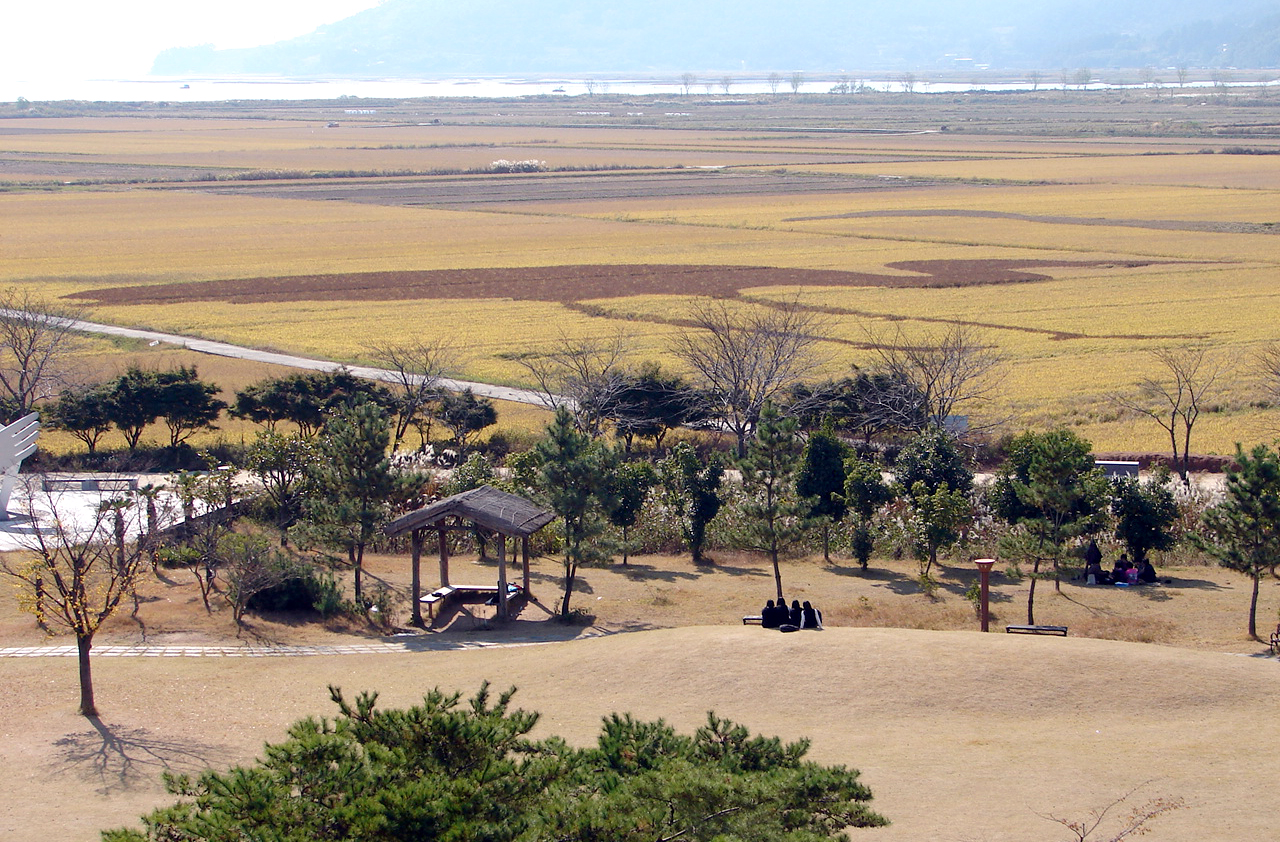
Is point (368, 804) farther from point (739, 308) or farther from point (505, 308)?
point (505, 308)

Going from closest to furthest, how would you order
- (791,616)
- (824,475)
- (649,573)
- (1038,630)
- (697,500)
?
(791,616)
(1038,630)
(649,573)
(697,500)
(824,475)

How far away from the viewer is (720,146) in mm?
174250

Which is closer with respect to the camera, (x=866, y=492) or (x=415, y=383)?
(x=866, y=492)

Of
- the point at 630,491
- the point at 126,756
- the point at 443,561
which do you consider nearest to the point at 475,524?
the point at 443,561

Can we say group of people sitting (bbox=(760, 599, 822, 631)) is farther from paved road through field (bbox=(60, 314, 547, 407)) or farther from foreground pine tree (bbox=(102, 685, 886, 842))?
paved road through field (bbox=(60, 314, 547, 407))

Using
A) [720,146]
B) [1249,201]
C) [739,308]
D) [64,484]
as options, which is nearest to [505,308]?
[739,308]

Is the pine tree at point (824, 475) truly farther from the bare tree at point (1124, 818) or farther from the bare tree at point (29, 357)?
the bare tree at point (29, 357)

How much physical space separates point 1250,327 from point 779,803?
50591 mm

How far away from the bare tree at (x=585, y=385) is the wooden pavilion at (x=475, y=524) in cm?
847

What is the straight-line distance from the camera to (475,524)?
23656 millimetres

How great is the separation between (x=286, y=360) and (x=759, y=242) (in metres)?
41.2

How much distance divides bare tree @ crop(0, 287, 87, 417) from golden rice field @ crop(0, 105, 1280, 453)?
8.50 meters

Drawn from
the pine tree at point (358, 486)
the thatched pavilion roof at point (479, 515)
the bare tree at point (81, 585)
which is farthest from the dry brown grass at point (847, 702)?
the pine tree at point (358, 486)

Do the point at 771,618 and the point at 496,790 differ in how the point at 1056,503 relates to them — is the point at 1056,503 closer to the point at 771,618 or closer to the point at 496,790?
the point at 771,618
